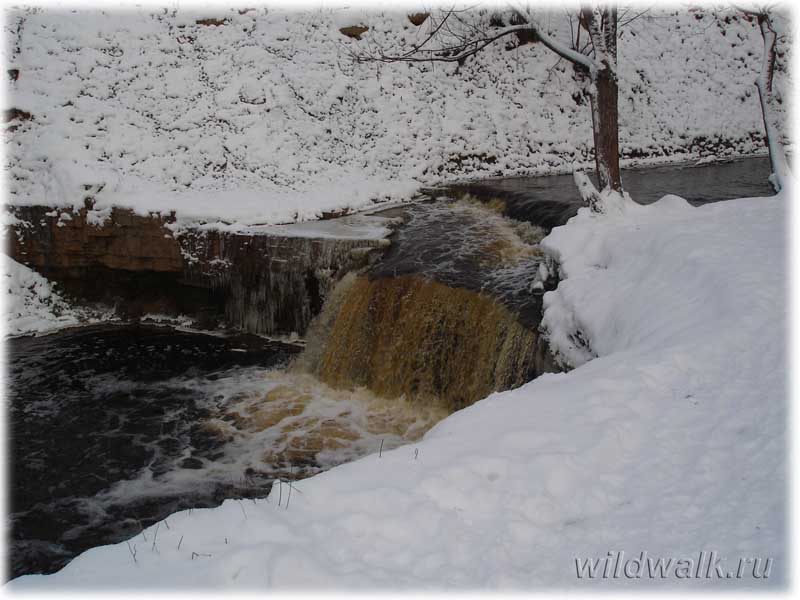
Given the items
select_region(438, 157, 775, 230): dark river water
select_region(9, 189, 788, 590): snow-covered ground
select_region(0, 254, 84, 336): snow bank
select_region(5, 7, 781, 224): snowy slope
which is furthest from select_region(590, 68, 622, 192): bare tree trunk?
select_region(0, 254, 84, 336): snow bank

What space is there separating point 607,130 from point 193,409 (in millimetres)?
6206

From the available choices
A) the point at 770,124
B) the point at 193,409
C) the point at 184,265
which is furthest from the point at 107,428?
the point at 770,124

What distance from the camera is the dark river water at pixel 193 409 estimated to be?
18.7 ft

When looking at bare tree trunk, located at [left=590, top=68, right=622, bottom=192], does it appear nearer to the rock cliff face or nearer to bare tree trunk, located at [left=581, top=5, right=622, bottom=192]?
bare tree trunk, located at [left=581, top=5, right=622, bottom=192]

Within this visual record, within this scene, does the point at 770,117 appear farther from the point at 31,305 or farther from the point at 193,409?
the point at 31,305

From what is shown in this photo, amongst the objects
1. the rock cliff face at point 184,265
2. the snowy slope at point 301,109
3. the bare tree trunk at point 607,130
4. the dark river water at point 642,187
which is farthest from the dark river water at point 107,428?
the bare tree trunk at point 607,130

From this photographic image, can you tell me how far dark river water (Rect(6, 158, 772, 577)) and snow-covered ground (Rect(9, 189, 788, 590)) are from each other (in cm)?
226

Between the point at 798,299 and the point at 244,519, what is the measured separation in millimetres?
3658

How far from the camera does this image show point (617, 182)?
792cm

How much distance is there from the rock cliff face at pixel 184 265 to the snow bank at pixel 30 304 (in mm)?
174

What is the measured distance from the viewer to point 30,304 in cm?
1012

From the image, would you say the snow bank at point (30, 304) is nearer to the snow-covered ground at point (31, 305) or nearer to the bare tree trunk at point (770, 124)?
the snow-covered ground at point (31, 305)

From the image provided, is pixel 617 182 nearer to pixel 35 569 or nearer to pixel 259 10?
pixel 35 569

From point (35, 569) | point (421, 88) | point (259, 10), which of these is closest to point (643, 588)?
point (35, 569)
